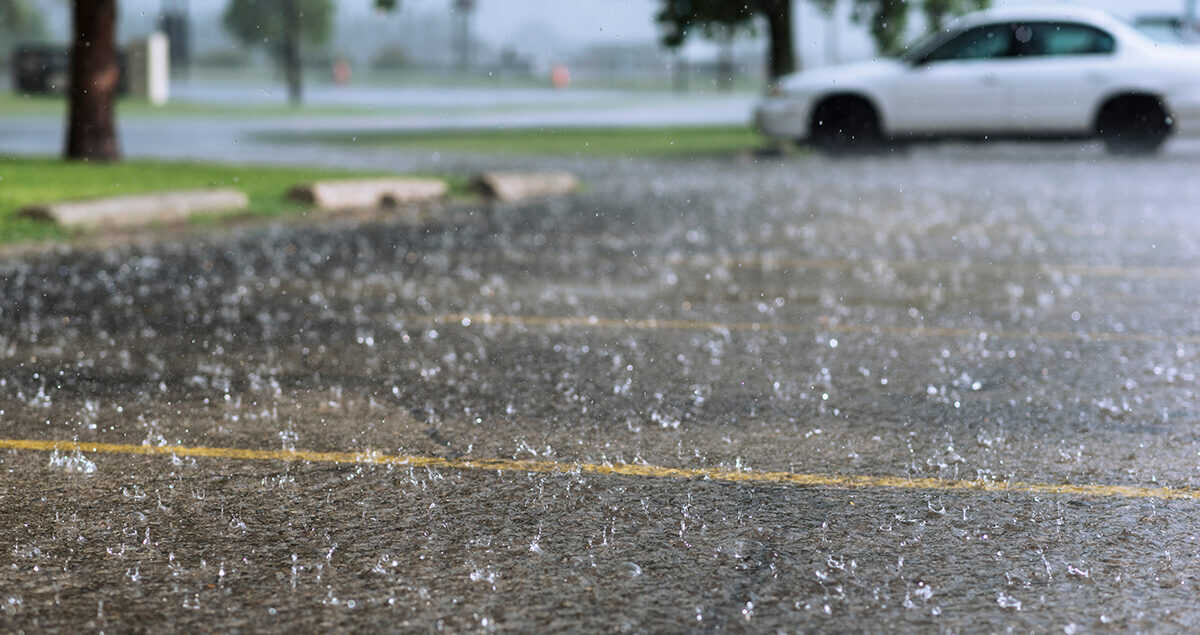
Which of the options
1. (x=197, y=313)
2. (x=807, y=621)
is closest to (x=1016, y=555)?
(x=807, y=621)

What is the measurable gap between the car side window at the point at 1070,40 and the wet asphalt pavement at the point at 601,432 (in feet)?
29.0

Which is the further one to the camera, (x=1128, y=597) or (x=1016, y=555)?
(x=1016, y=555)

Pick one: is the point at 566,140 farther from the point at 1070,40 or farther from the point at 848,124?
the point at 1070,40

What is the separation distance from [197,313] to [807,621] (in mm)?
5103

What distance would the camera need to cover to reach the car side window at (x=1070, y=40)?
19.1 m

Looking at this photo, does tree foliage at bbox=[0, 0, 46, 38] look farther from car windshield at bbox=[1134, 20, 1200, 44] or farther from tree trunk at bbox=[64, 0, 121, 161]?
car windshield at bbox=[1134, 20, 1200, 44]

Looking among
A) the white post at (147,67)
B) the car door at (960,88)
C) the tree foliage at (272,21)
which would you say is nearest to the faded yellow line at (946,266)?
the car door at (960,88)

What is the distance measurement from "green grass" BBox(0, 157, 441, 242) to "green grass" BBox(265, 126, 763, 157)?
545cm

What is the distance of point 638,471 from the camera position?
4.74 meters

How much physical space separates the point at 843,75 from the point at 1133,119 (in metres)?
3.70

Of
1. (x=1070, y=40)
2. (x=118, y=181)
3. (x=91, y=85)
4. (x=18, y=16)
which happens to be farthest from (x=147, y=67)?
(x=18, y=16)

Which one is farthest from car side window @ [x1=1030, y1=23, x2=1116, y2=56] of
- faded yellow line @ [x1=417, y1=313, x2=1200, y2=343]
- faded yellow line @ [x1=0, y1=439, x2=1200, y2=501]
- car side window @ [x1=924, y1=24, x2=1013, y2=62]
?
→ faded yellow line @ [x1=0, y1=439, x2=1200, y2=501]

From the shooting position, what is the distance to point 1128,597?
3.58 m

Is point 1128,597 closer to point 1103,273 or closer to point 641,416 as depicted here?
point 641,416
